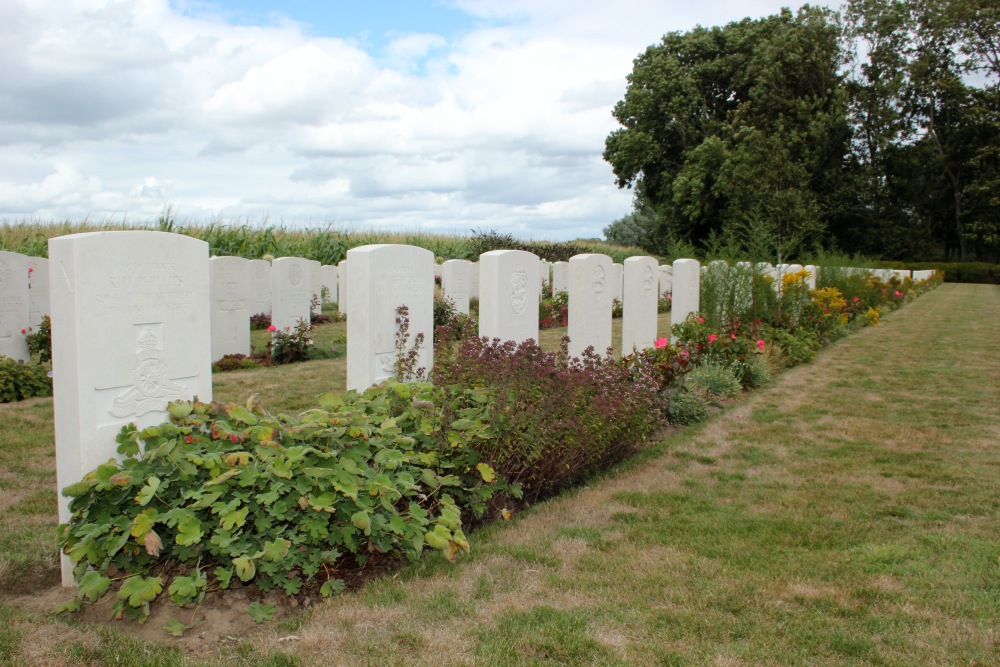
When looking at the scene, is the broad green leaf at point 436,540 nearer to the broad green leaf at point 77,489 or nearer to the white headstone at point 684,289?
the broad green leaf at point 77,489

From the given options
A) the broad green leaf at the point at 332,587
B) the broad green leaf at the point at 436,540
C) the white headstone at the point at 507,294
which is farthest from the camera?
the white headstone at the point at 507,294

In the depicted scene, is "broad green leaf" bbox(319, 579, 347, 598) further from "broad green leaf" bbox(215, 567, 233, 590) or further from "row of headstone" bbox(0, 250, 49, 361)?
"row of headstone" bbox(0, 250, 49, 361)

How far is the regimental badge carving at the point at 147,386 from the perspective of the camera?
3.75 meters

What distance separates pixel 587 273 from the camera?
24.6 feet

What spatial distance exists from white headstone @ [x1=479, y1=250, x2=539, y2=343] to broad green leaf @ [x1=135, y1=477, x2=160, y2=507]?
11.0 ft

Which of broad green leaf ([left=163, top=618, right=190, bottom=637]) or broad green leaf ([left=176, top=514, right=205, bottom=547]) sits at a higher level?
broad green leaf ([left=176, top=514, right=205, bottom=547])

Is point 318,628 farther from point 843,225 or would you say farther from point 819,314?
point 843,225

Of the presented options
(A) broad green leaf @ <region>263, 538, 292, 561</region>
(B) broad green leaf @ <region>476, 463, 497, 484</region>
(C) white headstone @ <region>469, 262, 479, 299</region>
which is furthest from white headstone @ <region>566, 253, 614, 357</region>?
(C) white headstone @ <region>469, 262, 479, 299</region>

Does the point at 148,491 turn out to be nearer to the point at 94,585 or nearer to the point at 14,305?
the point at 94,585

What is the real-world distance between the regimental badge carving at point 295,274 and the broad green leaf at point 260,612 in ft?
30.8

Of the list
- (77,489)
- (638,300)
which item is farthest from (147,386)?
(638,300)

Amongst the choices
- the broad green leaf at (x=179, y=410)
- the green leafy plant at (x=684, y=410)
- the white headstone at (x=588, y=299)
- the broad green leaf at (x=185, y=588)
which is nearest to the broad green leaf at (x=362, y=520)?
the broad green leaf at (x=185, y=588)

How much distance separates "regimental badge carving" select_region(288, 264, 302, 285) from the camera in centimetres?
1223

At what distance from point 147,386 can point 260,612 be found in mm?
1304
